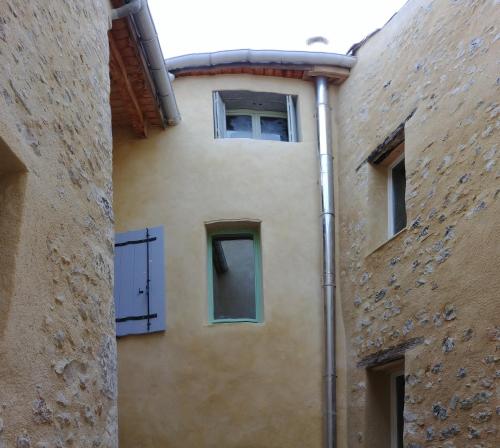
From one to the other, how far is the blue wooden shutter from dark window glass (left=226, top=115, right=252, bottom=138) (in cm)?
146

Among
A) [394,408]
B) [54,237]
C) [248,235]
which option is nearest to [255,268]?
[248,235]

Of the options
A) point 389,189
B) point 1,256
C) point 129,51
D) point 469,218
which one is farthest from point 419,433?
point 129,51

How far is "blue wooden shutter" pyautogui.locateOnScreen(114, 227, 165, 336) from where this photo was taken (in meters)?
6.93

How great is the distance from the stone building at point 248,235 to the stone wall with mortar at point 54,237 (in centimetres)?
2

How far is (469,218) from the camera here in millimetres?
4910

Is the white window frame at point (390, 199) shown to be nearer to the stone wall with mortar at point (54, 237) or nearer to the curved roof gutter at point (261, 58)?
the curved roof gutter at point (261, 58)

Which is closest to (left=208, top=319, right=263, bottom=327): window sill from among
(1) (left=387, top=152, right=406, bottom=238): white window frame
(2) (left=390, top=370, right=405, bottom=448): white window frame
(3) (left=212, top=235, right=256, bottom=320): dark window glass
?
(3) (left=212, top=235, right=256, bottom=320): dark window glass

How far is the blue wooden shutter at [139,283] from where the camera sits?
22.7 ft

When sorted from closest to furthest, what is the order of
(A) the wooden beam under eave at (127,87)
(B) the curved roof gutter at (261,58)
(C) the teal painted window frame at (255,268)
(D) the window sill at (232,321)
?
(A) the wooden beam under eave at (127,87)
(D) the window sill at (232,321)
(C) the teal painted window frame at (255,268)
(B) the curved roof gutter at (261,58)

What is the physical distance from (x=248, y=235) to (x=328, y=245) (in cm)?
85

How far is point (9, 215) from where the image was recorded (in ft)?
10.1

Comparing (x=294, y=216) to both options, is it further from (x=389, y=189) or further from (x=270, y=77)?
(x=270, y=77)

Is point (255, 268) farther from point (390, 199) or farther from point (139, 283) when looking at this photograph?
point (390, 199)

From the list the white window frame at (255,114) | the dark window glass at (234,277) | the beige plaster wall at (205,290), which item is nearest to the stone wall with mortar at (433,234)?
the beige plaster wall at (205,290)
